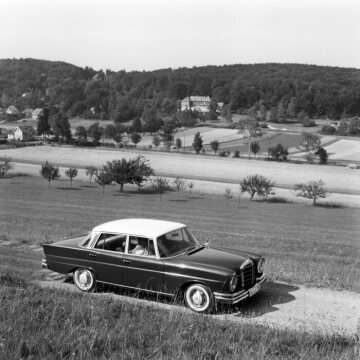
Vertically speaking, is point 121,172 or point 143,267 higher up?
point 143,267

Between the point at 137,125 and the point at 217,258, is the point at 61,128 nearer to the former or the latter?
the point at 137,125

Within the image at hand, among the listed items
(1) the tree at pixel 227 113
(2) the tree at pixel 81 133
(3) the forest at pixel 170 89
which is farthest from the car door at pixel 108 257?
(1) the tree at pixel 227 113

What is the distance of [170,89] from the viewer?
15700 centimetres

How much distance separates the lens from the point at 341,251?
20.3 m

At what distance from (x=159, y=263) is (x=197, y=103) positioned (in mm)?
144454

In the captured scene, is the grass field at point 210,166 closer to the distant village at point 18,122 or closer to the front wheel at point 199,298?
the distant village at point 18,122

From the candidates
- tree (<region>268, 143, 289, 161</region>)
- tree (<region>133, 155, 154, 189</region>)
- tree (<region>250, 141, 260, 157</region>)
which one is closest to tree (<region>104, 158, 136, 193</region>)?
tree (<region>133, 155, 154, 189</region>)

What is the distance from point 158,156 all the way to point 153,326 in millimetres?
78934

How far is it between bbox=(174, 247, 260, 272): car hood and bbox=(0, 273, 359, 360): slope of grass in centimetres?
140

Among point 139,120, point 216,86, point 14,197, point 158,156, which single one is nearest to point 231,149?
point 158,156

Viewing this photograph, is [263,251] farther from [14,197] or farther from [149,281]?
[14,197]

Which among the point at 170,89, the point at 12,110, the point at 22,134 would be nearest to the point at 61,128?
the point at 22,134

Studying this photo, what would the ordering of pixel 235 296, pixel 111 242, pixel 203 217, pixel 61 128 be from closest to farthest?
1. pixel 235 296
2. pixel 111 242
3. pixel 203 217
4. pixel 61 128

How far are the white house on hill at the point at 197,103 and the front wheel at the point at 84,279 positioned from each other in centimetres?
13638
